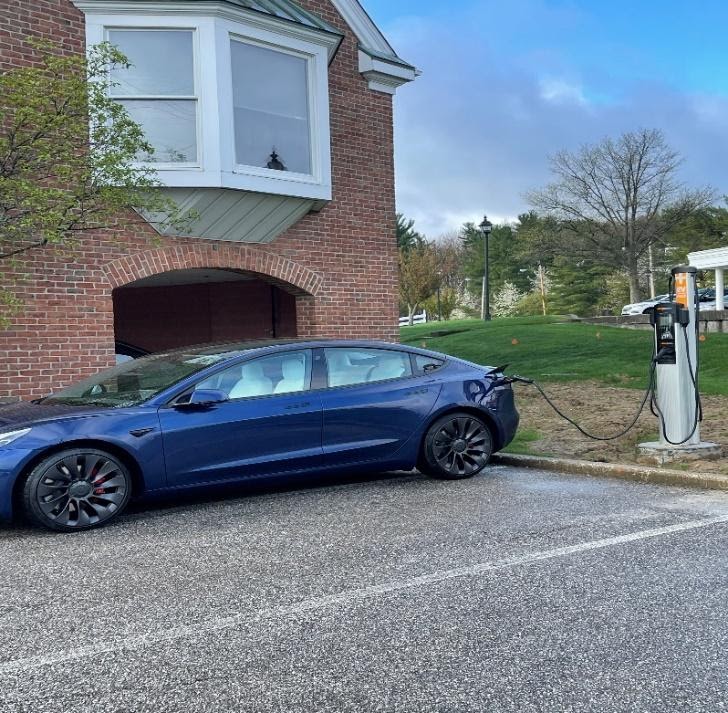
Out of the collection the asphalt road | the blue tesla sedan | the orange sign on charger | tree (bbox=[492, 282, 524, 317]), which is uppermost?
tree (bbox=[492, 282, 524, 317])

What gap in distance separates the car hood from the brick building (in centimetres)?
363

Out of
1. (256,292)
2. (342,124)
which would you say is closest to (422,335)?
(256,292)

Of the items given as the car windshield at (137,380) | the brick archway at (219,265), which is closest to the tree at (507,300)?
the brick archway at (219,265)

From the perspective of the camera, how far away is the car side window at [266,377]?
271 inches

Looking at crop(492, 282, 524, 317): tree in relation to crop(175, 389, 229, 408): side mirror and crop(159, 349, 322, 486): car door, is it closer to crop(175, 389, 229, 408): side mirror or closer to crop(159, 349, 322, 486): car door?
crop(159, 349, 322, 486): car door

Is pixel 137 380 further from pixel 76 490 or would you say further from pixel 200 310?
pixel 200 310

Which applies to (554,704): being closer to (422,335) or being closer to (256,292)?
(256,292)

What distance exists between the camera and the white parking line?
3.65 meters

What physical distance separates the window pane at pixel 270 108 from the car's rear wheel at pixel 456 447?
204 inches

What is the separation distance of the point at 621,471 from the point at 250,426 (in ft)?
11.1

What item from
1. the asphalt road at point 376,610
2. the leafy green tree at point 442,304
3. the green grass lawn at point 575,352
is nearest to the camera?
the asphalt road at point 376,610

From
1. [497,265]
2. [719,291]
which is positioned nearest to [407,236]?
[497,265]

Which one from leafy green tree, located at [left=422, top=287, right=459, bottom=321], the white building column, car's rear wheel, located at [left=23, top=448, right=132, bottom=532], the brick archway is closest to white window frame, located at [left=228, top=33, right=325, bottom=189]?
the brick archway

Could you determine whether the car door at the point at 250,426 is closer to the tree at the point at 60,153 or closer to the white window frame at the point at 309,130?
the tree at the point at 60,153
